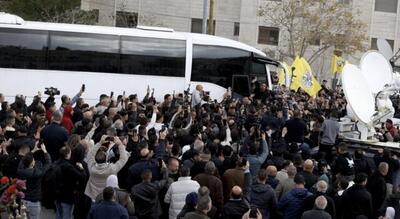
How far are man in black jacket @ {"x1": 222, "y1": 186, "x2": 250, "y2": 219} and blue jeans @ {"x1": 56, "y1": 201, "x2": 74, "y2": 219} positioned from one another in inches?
113

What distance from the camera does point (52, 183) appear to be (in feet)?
39.5

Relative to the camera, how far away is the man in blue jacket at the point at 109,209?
1006cm

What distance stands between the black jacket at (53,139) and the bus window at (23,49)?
11.0 m

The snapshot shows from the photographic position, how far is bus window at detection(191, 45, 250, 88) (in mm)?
26812

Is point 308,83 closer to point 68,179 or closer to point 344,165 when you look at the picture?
point 344,165

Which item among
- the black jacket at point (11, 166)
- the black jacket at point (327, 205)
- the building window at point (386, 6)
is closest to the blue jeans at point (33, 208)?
the black jacket at point (11, 166)

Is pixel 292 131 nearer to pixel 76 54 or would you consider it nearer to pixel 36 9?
pixel 76 54

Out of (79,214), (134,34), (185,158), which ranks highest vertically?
(134,34)

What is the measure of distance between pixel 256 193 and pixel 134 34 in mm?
15372

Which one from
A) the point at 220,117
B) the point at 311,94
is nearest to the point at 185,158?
the point at 220,117

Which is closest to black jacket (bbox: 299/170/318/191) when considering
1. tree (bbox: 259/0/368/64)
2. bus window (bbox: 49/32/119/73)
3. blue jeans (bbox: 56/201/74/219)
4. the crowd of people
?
the crowd of people

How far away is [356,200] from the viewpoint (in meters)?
11.7

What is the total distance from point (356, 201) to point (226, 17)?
137 ft

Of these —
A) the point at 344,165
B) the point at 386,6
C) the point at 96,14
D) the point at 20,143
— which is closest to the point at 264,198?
the point at 344,165
